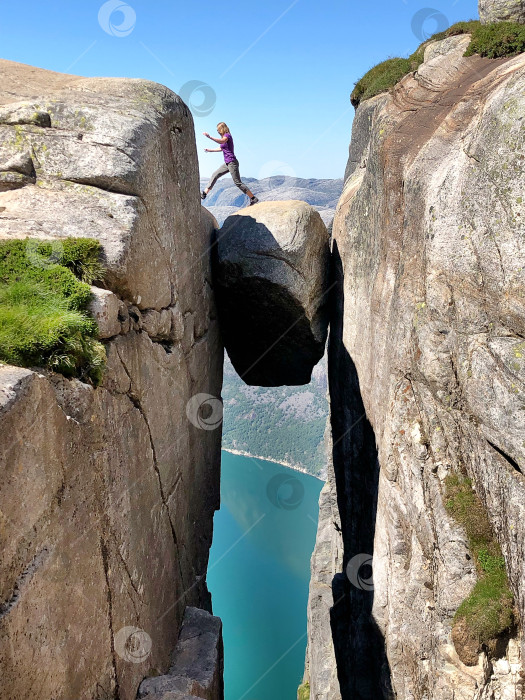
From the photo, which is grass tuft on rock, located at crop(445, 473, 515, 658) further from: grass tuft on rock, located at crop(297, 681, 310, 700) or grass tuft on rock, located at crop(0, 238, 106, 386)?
grass tuft on rock, located at crop(297, 681, 310, 700)

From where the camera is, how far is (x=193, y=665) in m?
7.95

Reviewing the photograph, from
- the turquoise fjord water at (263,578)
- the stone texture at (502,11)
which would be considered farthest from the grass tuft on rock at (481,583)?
the turquoise fjord water at (263,578)

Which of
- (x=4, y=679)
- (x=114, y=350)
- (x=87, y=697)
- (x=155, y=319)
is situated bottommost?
(x=87, y=697)

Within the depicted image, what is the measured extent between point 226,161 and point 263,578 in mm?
29821

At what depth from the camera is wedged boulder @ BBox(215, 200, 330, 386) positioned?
1207 centimetres

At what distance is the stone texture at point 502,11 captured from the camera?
9.45 metres

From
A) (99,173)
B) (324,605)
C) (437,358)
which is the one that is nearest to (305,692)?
(324,605)

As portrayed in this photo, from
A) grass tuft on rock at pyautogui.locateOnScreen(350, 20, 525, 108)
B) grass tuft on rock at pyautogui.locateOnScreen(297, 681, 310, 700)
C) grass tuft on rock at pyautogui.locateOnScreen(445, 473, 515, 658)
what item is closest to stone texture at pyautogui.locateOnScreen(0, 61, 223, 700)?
grass tuft on rock at pyautogui.locateOnScreen(445, 473, 515, 658)

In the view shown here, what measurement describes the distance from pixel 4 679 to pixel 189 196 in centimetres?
799

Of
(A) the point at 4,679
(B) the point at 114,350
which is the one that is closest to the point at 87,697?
(A) the point at 4,679

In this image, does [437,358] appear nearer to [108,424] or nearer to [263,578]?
[108,424]

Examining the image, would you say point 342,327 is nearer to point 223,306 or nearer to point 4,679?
point 223,306

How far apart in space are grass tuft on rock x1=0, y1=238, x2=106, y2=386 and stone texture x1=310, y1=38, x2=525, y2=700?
4444mm

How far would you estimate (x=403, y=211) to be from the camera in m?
8.64
